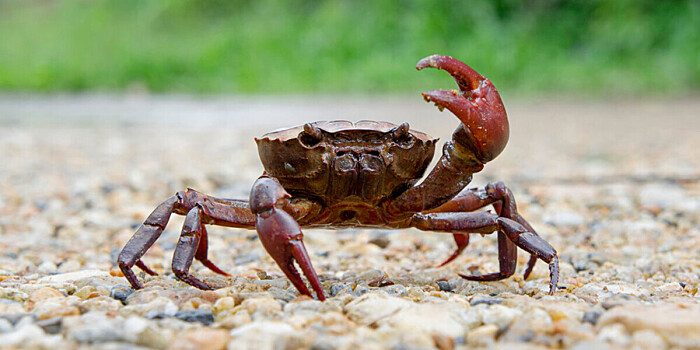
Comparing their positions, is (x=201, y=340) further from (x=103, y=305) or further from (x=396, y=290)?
(x=396, y=290)

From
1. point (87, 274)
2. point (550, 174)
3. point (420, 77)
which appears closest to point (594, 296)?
point (87, 274)

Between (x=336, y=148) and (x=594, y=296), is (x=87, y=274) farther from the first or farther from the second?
(x=594, y=296)

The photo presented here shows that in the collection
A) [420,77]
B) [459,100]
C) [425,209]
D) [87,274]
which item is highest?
[420,77]

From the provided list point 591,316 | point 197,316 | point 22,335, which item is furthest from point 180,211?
point 591,316

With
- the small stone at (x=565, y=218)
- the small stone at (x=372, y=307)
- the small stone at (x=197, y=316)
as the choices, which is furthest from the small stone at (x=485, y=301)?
the small stone at (x=565, y=218)

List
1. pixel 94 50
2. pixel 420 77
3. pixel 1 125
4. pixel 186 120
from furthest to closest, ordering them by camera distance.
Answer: pixel 94 50 < pixel 420 77 < pixel 186 120 < pixel 1 125

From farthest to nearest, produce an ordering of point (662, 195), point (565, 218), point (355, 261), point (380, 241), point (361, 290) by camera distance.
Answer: point (662, 195) → point (565, 218) → point (380, 241) → point (355, 261) → point (361, 290)

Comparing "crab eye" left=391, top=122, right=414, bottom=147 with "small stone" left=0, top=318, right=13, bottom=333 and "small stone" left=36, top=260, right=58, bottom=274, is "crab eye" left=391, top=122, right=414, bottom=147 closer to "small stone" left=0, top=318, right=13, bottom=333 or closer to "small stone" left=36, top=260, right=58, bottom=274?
"small stone" left=0, top=318, right=13, bottom=333
